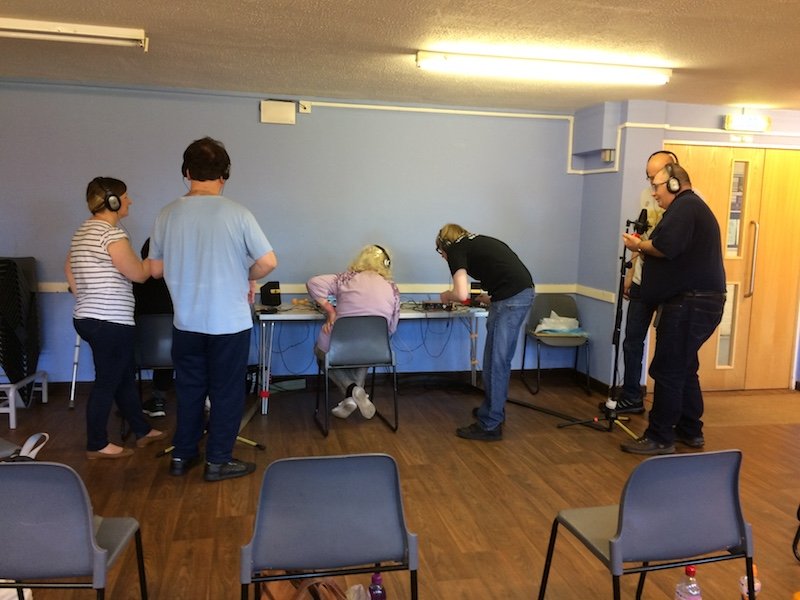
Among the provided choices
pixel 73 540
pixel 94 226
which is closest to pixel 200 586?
pixel 73 540

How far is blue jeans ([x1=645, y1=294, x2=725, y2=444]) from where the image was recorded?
364cm

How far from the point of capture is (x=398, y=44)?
3.52 meters

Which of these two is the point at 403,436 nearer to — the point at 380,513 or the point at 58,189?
the point at 380,513

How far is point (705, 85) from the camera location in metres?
4.39

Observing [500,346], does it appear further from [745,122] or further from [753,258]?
[745,122]

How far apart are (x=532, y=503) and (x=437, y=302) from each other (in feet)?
7.28

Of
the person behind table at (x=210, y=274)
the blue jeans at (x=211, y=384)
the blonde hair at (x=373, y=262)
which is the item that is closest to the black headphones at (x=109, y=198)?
the person behind table at (x=210, y=274)

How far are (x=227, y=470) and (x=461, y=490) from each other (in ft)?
3.84

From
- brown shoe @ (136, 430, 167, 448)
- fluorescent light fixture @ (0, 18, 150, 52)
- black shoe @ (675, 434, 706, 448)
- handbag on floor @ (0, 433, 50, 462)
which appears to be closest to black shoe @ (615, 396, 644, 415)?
black shoe @ (675, 434, 706, 448)

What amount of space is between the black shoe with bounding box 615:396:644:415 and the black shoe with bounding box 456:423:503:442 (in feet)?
3.54

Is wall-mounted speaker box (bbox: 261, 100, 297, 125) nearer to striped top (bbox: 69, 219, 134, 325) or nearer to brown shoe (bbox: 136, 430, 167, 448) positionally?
striped top (bbox: 69, 219, 134, 325)

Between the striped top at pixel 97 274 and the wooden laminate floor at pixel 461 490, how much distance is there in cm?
83

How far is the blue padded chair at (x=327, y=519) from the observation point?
163 centimetres

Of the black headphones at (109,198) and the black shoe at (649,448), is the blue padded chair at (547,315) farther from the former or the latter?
the black headphones at (109,198)
